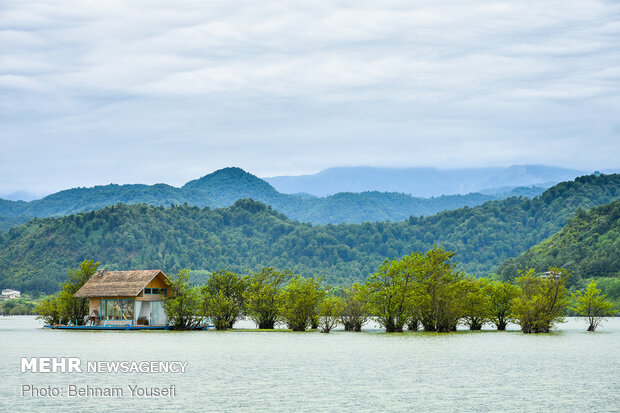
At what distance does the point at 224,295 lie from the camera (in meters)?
72.4

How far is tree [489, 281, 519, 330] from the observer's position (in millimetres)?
69875

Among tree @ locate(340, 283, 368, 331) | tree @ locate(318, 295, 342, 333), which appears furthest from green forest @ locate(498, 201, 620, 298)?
tree @ locate(318, 295, 342, 333)

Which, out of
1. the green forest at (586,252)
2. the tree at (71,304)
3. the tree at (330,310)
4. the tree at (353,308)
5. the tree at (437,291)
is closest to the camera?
the tree at (437,291)

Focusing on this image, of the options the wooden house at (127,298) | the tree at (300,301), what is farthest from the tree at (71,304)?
the tree at (300,301)

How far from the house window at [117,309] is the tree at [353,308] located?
64.4ft

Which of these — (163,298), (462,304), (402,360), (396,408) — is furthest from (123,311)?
(396,408)

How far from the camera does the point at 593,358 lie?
4672cm

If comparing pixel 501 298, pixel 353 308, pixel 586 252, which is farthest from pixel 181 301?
pixel 586 252

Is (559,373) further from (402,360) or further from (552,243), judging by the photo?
(552,243)

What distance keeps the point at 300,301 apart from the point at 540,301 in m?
20.6

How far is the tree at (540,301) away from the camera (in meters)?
65.5

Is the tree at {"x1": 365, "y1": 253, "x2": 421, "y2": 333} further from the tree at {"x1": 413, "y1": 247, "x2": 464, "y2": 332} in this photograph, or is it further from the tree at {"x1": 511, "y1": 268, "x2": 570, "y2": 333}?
the tree at {"x1": 511, "y1": 268, "x2": 570, "y2": 333}

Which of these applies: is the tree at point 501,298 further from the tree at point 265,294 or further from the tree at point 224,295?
the tree at point 224,295

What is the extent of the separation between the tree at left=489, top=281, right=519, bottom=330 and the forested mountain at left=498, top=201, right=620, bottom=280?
259ft
